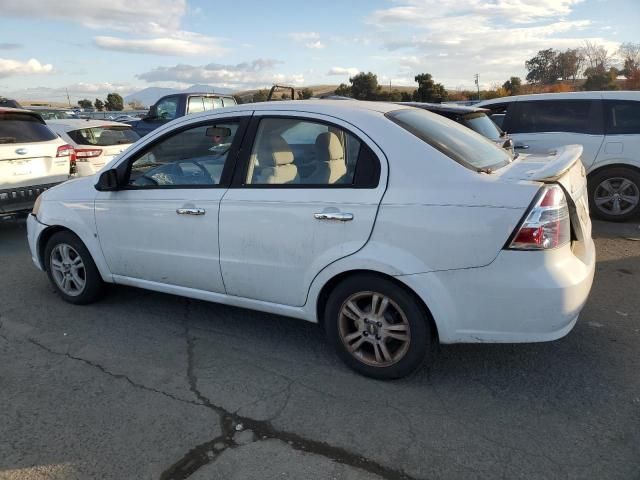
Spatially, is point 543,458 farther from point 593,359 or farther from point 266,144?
point 266,144

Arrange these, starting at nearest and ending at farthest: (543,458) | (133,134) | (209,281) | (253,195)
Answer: (543,458) < (253,195) < (209,281) < (133,134)

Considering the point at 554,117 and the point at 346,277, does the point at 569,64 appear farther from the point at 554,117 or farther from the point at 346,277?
the point at 346,277

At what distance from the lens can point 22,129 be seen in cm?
688

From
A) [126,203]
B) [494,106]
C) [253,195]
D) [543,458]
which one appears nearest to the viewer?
[543,458]

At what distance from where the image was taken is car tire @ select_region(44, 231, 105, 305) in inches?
175

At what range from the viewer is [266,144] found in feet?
11.8

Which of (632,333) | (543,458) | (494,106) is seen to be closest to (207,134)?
(543,458)

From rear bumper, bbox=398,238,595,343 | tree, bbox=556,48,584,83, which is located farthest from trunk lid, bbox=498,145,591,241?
tree, bbox=556,48,584,83

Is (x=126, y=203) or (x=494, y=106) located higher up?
(x=494, y=106)

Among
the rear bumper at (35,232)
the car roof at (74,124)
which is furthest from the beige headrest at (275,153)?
the car roof at (74,124)

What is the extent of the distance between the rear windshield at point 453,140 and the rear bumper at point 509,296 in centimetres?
65

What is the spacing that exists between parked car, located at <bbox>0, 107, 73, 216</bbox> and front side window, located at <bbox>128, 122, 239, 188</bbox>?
334cm

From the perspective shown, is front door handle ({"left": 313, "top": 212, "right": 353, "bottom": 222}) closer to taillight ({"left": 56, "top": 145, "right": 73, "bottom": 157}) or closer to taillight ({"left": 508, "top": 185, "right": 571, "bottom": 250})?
taillight ({"left": 508, "top": 185, "right": 571, "bottom": 250})

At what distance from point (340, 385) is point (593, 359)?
1.69 metres
